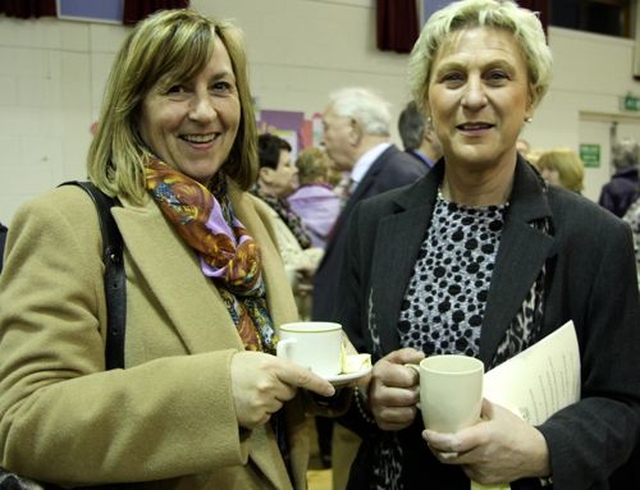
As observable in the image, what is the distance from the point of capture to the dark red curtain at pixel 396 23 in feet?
22.5

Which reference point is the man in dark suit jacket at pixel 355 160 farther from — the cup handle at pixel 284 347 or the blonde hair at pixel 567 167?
the cup handle at pixel 284 347

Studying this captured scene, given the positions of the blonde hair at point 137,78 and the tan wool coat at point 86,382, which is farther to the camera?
the blonde hair at point 137,78

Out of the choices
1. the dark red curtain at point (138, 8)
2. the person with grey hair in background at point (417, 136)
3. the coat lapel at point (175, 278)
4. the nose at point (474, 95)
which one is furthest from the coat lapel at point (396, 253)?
the dark red curtain at point (138, 8)

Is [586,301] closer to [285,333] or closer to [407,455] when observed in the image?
[407,455]

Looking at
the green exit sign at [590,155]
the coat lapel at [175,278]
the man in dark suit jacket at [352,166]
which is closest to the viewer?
the coat lapel at [175,278]

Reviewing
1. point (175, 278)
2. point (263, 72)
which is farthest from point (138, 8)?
point (175, 278)

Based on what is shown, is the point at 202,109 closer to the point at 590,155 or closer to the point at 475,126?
the point at 475,126

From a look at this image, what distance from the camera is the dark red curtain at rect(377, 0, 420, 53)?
22.5ft

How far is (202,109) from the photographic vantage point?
129cm

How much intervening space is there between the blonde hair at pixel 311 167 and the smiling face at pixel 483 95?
3.53m

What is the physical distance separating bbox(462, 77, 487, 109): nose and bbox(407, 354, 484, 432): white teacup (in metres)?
0.54

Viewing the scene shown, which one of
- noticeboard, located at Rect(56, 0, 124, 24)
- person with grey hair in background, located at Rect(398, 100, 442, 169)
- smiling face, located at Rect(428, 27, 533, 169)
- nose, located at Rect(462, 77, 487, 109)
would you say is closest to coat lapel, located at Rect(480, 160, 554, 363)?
smiling face, located at Rect(428, 27, 533, 169)

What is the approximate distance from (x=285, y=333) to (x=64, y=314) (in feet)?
1.18

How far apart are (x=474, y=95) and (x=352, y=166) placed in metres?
2.21
